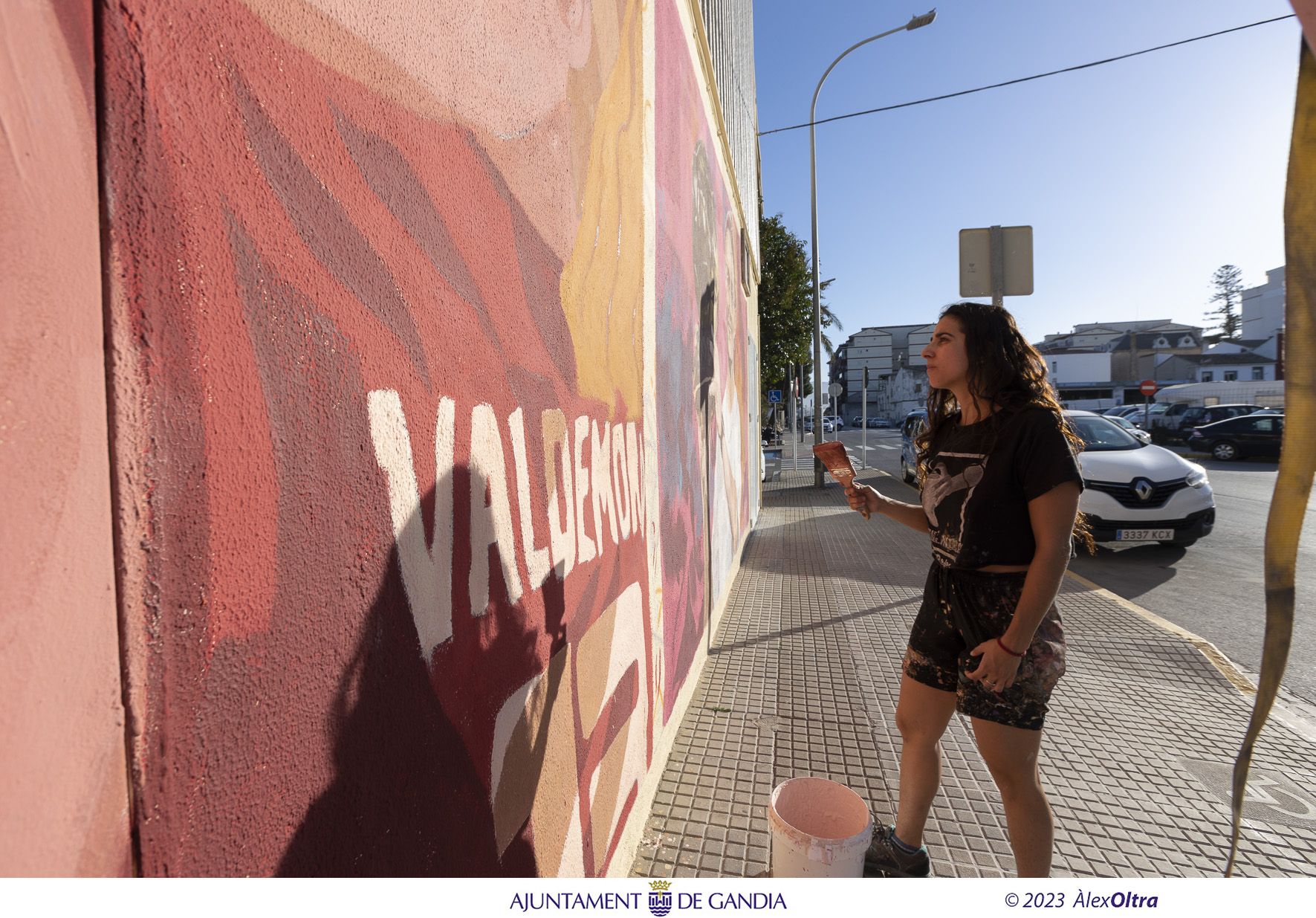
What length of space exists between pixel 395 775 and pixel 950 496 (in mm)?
1761

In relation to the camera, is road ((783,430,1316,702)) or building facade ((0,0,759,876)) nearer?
building facade ((0,0,759,876))

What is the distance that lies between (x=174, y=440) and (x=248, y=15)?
0.52 m

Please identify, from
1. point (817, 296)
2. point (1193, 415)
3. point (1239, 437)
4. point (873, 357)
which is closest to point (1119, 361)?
point (873, 357)

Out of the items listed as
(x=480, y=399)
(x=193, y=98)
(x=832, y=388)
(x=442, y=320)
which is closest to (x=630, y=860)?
(x=480, y=399)

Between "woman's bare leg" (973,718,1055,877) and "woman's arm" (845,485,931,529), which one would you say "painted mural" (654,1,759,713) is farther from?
"woman's bare leg" (973,718,1055,877)

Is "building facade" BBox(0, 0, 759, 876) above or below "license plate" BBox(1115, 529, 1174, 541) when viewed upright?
Answer: above

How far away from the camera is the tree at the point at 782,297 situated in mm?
23172

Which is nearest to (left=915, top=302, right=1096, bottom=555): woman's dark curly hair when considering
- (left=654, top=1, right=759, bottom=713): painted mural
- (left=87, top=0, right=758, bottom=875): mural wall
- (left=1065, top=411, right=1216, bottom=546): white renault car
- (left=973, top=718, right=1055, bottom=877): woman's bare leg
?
(left=973, top=718, right=1055, bottom=877): woman's bare leg

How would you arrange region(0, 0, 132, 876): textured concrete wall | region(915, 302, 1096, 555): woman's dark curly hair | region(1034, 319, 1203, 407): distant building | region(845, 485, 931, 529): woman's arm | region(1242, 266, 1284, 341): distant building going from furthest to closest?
region(1242, 266, 1284, 341): distant building, region(1034, 319, 1203, 407): distant building, region(845, 485, 931, 529): woman's arm, region(915, 302, 1096, 555): woman's dark curly hair, region(0, 0, 132, 876): textured concrete wall

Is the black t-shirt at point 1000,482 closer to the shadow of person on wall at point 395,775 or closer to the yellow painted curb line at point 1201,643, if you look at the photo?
the shadow of person on wall at point 395,775

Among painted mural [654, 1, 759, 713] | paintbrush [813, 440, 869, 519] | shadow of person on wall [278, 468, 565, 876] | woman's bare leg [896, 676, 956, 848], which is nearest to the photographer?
shadow of person on wall [278, 468, 565, 876]

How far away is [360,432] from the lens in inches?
38.9

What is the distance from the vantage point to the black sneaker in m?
2.30

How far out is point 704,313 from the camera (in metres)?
4.93
